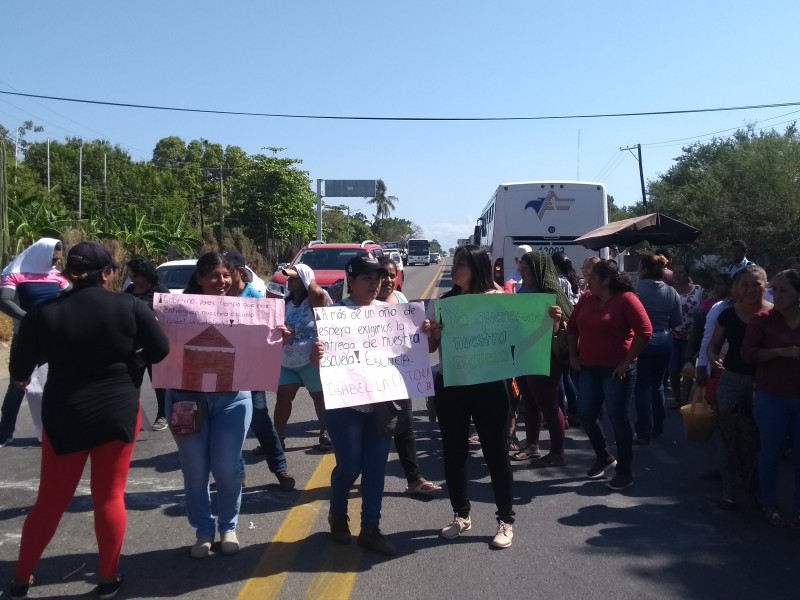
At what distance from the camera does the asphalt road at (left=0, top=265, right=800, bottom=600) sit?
4.11m

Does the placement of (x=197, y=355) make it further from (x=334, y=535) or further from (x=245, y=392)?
(x=334, y=535)

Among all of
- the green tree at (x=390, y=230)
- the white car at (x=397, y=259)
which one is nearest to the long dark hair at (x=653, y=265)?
the white car at (x=397, y=259)

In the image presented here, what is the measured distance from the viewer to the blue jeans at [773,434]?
5.04 metres

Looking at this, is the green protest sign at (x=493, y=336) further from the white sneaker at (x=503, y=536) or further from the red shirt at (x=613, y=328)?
the red shirt at (x=613, y=328)

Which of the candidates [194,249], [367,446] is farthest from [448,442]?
[194,249]

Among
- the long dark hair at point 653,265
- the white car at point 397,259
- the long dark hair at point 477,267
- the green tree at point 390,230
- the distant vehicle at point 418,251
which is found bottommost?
the long dark hair at point 477,267

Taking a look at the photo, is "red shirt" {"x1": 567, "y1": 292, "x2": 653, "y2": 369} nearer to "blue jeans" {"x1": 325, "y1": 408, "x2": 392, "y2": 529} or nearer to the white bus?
"blue jeans" {"x1": 325, "y1": 408, "x2": 392, "y2": 529}

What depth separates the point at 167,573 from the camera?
429 centimetres

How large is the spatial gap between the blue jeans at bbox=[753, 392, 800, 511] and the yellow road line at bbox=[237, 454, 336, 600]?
309cm

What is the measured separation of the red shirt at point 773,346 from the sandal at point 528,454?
2.10m

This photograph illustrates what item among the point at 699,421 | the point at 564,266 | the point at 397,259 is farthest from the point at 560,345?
the point at 397,259

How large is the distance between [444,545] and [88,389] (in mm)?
2303

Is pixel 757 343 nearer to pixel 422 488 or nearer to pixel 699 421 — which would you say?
pixel 699 421

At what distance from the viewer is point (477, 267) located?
479 cm
